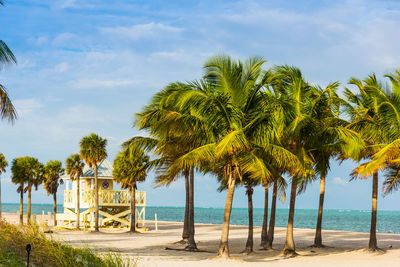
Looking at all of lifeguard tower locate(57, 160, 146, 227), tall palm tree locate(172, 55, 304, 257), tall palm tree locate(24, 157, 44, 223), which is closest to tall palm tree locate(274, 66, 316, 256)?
tall palm tree locate(172, 55, 304, 257)

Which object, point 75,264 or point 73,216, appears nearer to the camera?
point 75,264

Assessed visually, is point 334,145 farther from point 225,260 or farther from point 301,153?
point 225,260

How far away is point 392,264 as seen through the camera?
19.5 metres

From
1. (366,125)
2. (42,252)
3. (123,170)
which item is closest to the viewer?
(42,252)

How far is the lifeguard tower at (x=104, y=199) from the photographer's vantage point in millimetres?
43394

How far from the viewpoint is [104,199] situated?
43312mm

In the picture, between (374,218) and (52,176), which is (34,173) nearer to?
(52,176)

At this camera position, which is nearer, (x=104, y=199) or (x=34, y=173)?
(x=104, y=199)

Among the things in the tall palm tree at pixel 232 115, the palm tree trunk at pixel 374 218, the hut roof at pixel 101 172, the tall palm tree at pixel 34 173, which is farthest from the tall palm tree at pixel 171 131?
the tall palm tree at pixel 34 173

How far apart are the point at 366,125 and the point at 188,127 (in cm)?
851

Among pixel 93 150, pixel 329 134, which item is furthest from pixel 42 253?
pixel 93 150

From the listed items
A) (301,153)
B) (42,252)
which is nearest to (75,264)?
(42,252)

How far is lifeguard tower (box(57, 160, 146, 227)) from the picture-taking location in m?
43.4

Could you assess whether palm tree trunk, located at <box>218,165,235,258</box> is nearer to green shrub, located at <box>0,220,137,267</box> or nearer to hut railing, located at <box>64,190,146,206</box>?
green shrub, located at <box>0,220,137,267</box>
